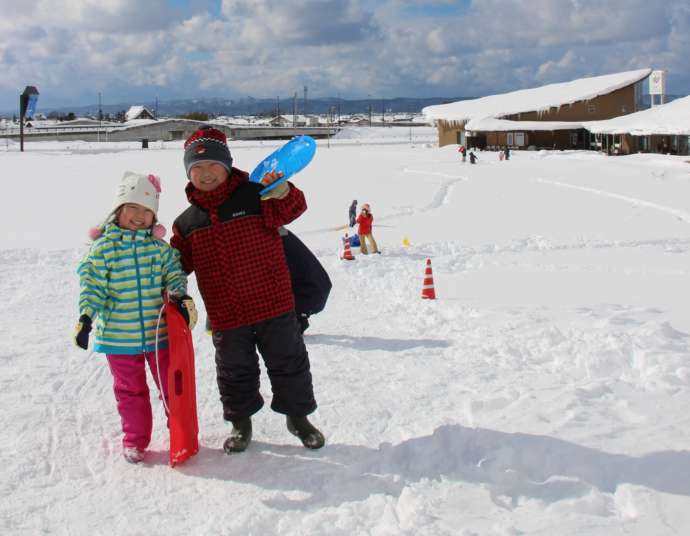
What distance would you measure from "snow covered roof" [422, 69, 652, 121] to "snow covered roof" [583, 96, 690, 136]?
41.9 ft

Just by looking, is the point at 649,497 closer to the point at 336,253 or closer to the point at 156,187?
the point at 156,187

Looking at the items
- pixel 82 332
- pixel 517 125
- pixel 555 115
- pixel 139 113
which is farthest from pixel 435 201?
pixel 139 113

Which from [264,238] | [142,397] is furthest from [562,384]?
[142,397]

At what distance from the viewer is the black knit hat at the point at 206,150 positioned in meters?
3.73

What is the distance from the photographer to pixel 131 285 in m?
3.74

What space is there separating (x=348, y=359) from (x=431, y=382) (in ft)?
3.34

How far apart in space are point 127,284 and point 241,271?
2.04ft

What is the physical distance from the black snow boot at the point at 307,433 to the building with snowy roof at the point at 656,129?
34962mm

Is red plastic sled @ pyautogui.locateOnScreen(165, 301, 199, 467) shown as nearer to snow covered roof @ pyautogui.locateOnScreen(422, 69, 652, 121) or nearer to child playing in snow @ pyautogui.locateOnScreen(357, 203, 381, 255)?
child playing in snow @ pyautogui.locateOnScreen(357, 203, 381, 255)

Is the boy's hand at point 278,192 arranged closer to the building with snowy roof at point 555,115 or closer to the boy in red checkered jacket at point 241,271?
the boy in red checkered jacket at point 241,271

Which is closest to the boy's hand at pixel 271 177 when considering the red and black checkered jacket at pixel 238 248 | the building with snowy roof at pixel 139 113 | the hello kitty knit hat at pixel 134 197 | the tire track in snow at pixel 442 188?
the red and black checkered jacket at pixel 238 248

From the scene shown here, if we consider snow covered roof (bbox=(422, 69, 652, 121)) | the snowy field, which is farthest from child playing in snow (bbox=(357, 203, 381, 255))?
snow covered roof (bbox=(422, 69, 652, 121))

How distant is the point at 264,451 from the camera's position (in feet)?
13.2

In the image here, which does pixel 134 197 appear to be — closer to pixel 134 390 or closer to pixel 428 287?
pixel 134 390
